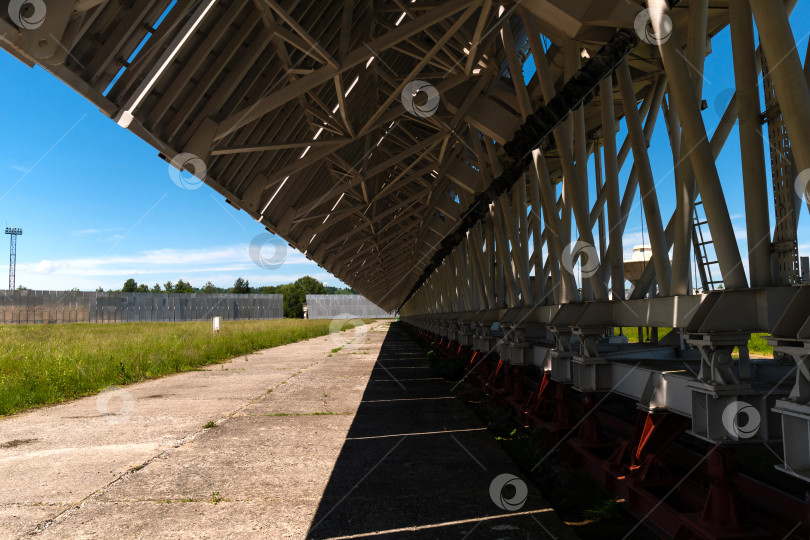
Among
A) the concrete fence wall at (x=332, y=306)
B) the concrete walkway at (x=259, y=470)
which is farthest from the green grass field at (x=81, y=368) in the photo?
the concrete fence wall at (x=332, y=306)

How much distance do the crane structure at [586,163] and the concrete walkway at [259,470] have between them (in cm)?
114

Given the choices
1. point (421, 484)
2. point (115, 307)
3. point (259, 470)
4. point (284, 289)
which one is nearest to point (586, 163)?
point (421, 484)

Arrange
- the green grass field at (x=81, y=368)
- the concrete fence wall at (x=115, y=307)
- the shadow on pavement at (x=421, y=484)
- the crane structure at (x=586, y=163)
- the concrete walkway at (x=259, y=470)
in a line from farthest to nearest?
the concrete fence wall at (x=115, y=307), the green grass field at (x=81, y=368), the concrete walkway at (x=259, y=470), the shadow on pavement at (x=421, y=484), the crane structure at (x=586, y=163)

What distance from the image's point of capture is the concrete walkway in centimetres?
430

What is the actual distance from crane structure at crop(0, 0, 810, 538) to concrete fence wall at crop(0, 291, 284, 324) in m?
65.4

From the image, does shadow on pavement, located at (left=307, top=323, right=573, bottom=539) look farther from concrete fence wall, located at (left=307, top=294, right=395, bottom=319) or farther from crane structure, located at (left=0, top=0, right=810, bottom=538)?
concrete fence wall, located at (left=307, top=294, right=395, bottom=319)

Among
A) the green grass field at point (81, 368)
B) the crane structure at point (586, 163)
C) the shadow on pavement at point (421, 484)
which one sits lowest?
the shadow on pavement at point (421, 484)

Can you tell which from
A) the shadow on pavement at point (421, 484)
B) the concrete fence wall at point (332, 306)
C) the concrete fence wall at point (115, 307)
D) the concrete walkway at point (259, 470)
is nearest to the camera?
the shadow on pavement at point (421, 484)

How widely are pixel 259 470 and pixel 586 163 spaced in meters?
4.98

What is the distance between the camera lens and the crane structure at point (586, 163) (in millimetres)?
3346

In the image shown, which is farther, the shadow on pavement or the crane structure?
the shadow on pavement

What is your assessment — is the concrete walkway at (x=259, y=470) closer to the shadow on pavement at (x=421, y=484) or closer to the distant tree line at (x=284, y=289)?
the shadow on pavement at (x=421, y=484)

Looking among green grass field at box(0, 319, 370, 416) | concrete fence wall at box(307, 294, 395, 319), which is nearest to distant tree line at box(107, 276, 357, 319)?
concrete fence wall at box(307, 294, 395, 319)

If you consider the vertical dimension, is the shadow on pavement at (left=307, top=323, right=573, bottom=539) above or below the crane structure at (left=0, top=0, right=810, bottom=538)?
below
